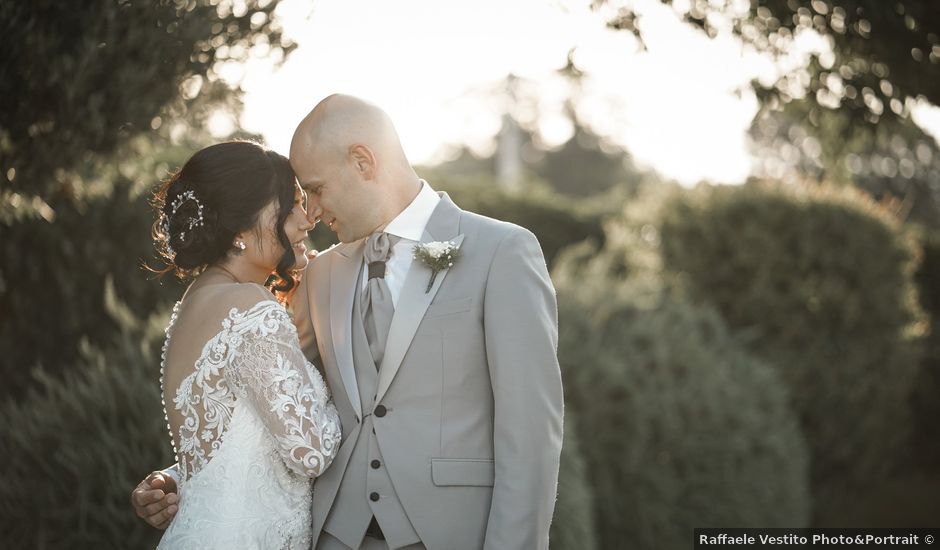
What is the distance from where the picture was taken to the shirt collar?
331 cm

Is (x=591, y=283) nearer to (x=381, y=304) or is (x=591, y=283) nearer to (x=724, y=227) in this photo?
(x=724, y=227)

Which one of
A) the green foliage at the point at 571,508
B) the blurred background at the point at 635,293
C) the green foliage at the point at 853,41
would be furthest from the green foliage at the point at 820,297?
the green foliage at the point at 853,41

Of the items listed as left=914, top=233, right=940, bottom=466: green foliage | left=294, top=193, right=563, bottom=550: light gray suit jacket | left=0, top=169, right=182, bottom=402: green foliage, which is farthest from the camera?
left=914, top=233, right=940, bottom=466: green foliage

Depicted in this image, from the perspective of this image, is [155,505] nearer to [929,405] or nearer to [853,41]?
[853,41]

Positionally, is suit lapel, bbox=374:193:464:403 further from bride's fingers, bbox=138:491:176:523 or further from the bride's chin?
bride's fingers, bbox=138:491:176:523

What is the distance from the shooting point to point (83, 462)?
4699 millimetres

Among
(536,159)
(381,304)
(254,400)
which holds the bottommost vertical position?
(536,159)

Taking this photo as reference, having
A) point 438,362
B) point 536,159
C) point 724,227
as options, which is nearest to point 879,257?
point 724,227

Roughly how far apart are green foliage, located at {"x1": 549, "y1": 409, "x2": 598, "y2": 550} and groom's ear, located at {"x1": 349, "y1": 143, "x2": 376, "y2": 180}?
2.73m

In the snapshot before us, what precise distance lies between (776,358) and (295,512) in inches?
295

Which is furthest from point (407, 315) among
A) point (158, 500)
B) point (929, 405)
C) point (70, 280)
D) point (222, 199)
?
point (929, 405)

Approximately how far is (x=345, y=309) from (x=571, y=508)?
2.83 metres

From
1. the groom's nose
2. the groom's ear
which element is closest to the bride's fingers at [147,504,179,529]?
the groom's nose

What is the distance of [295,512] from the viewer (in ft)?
10.7
